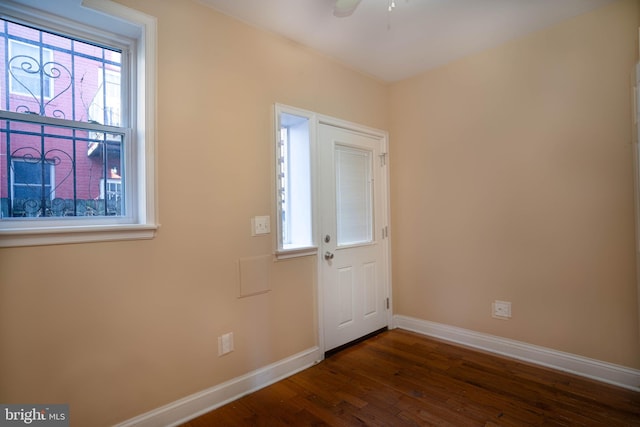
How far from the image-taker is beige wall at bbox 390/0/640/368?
7.21 feet

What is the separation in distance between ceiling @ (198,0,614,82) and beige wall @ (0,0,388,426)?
16 centimetres

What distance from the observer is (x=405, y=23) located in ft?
7.65

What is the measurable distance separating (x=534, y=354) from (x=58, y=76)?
381 cm

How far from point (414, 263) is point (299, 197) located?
1.50m

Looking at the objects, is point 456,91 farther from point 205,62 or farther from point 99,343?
point 99,343

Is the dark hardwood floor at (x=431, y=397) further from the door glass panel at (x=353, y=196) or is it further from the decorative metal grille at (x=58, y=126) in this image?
the decorative metal grille at (x=58, y=126)

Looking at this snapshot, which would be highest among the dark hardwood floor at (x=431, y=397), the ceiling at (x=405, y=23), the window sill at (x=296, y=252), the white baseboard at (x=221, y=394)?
the ceiling at (x=405, y=23)

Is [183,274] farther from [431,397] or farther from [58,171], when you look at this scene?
[431,397]

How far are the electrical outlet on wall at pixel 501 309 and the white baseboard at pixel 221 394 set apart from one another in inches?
63.7

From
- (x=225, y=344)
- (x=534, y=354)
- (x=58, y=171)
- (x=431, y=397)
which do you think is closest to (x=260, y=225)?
(x=225, y=344)

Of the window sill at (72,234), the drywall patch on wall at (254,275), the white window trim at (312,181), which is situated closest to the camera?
the window sill at (72,234)

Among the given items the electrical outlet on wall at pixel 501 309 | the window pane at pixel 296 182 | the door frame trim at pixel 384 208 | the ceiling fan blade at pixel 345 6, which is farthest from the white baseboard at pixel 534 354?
the ceiling fan blade at pixel 345 6

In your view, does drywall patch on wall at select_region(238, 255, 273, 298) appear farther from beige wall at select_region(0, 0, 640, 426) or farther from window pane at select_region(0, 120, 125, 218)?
window pane at select_region(0, 120, 125, 218)

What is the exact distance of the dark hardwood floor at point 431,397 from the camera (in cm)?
188
